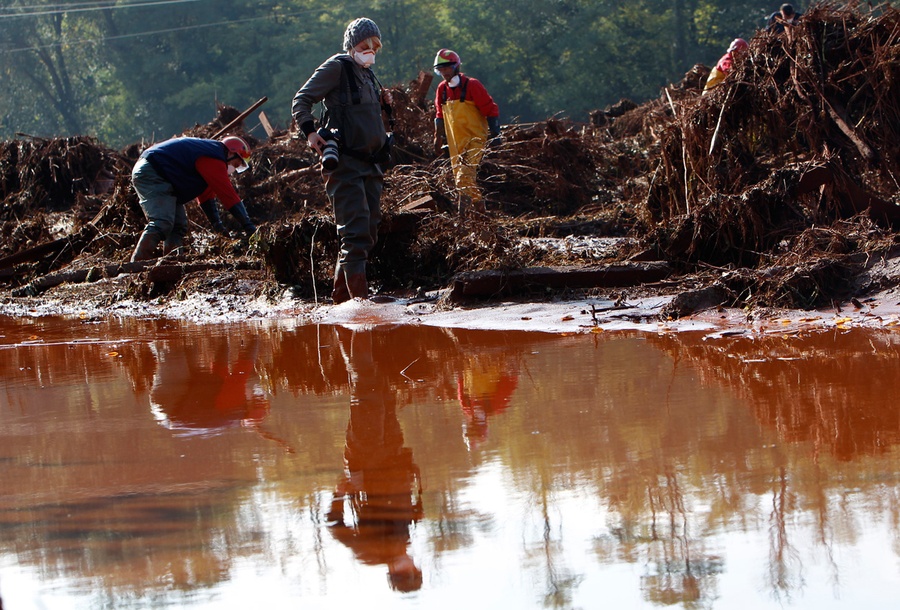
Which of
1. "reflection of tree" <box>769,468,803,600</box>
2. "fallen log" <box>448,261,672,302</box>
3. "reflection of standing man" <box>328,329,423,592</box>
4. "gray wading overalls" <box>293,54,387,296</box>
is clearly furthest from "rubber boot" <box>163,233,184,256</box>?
"reflection of tree" <box>769,468,803,600</box>

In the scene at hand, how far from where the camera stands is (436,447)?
367 cm

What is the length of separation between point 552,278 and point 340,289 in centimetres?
161

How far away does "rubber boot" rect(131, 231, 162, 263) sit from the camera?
10.1 metres

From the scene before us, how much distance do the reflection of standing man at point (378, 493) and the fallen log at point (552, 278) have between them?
8.92 ft

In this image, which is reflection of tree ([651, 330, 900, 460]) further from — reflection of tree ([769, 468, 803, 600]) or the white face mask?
the white face mask

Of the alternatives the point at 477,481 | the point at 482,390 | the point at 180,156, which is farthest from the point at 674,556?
the point at 180,156

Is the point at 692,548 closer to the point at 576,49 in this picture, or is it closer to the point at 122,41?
the point at 576,49

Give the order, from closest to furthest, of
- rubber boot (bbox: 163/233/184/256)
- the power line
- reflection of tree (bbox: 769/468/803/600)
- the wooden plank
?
reflection of tree (bbox: 769/468/803/600) < the wooden plank < rubber boot (bbox: 163/233/184/256) < the power line

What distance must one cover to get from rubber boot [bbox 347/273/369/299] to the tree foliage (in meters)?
36.0

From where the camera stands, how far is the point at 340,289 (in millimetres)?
A: 7996

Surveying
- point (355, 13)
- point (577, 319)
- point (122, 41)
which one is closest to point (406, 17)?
point (355, 13)

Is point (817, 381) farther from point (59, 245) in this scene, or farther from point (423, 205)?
point (59, 245)

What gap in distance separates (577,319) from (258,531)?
143 inches

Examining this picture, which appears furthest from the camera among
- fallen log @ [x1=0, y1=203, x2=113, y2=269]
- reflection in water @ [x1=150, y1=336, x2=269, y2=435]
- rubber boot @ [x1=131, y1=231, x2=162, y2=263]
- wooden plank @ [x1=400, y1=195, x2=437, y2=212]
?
fallen log @ [x1=0, y1=203, x2=113, y2=269]
